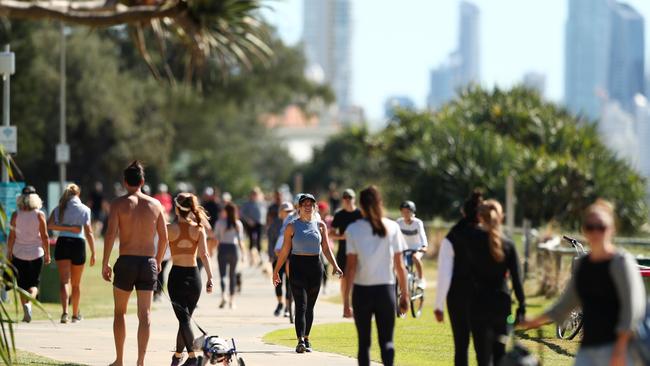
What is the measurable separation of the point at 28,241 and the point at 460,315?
7.76m

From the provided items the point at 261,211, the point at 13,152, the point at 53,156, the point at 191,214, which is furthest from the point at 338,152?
the point at 191,214

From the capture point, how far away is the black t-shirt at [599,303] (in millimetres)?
8305

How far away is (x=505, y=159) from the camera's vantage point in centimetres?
4044

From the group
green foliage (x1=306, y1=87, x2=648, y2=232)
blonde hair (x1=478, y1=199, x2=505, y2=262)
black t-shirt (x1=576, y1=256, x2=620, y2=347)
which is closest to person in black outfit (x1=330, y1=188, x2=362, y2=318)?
blonde hair (x1=478, y1=199, x2=505, y2=262)

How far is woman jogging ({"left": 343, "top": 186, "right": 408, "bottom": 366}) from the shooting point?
35.4 feet

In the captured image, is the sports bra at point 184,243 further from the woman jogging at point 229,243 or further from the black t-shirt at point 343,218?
the woman jogging at point 229,243

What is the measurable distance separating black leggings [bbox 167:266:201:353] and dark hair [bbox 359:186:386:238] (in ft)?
8.48

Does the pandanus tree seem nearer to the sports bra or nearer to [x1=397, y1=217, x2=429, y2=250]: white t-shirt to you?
the sports bra

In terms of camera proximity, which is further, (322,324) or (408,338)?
(322,324)

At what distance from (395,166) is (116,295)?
32.8 m

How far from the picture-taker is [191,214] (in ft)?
44.0

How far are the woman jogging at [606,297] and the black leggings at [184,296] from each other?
5.10 m

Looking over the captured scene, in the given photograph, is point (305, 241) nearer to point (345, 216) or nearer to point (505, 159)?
point (345, 216)

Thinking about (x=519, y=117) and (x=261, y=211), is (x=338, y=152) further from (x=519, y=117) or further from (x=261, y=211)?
(x=261, y=211)
